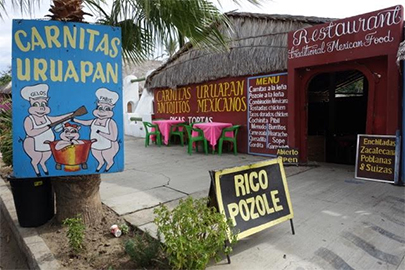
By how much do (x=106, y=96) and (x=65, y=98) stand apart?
41cm

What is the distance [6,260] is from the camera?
3.42m

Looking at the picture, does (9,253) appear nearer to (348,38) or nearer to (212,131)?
(212,131)

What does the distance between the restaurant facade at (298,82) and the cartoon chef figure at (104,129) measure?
4.56 meters

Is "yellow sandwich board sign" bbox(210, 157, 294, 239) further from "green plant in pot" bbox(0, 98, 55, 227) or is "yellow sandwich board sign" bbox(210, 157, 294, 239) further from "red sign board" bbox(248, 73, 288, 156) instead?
"red sign board" bbox(248, 73, 288, 156)

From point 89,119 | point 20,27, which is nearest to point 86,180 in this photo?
point 89,119

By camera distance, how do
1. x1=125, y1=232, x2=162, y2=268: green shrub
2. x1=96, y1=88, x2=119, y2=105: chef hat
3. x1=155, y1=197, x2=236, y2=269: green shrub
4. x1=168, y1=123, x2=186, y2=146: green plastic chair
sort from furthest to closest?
x1=168, y1=123, x2=186, y2=146: green plastic chair < x1=96, y1=88, x2=119, y2=105: chef hat < x1=125, y1=232, x2=162, y2=268: green shrub < x1=155, y1=197, x2=236, y2=269: green shrub

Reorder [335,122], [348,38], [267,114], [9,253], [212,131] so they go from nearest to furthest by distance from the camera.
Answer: [9,253], [348,38], [267,114], [212,131], [335,122]

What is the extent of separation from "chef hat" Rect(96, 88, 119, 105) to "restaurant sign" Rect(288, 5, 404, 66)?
4.55m

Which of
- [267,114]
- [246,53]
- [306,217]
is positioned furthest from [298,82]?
[306,217]

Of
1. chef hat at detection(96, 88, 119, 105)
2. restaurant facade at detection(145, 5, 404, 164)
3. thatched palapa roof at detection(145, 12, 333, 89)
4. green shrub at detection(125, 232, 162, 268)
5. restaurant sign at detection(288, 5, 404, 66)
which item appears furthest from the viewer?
thatched palapa roof at detection(145, 12, 333, 89)

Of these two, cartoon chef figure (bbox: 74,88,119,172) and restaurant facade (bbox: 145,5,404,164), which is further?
restaurant facade (bbox: 145,5,404,164)

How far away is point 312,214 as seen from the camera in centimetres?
376

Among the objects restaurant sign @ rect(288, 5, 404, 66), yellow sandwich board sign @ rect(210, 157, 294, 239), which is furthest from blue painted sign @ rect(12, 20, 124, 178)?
restaurant sign @ rect(288, 5, 404, 66)

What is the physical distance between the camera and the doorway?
789 cm
